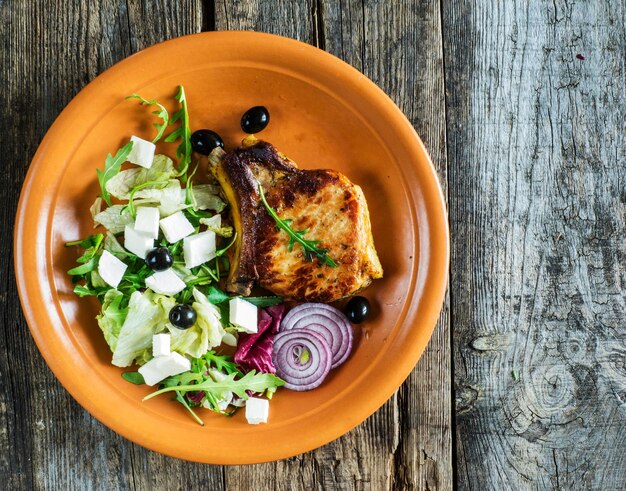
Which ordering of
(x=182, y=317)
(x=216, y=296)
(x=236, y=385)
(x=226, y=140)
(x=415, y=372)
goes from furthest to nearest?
(x=415, y=372) → (x=226, y=140) → (x=216, y=296) → (x=236, y=385) → (x=182, y=317)

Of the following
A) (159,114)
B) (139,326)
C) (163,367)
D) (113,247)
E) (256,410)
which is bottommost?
(256,410)

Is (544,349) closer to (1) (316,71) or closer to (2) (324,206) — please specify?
(2) (324,206)

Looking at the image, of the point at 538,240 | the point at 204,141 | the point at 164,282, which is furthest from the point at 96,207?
the point at 538,240

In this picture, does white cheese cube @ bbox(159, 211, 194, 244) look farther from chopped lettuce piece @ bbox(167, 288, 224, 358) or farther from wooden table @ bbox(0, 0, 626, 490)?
wooden table @ bbox(0, 0, 626, 490)

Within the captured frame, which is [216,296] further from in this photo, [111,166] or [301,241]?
[111,166]

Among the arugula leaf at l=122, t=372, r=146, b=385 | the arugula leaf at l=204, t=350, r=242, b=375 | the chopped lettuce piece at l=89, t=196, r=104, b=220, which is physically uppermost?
the chopped lettuce piece at l=89, t=196, r=104, b=220

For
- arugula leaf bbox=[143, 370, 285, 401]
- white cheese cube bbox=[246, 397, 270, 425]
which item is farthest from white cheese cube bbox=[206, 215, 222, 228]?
white cheese cube bbox=[246, 397, 270, 425]

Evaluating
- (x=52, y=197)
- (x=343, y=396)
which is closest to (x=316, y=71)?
(x=52, y=197)
